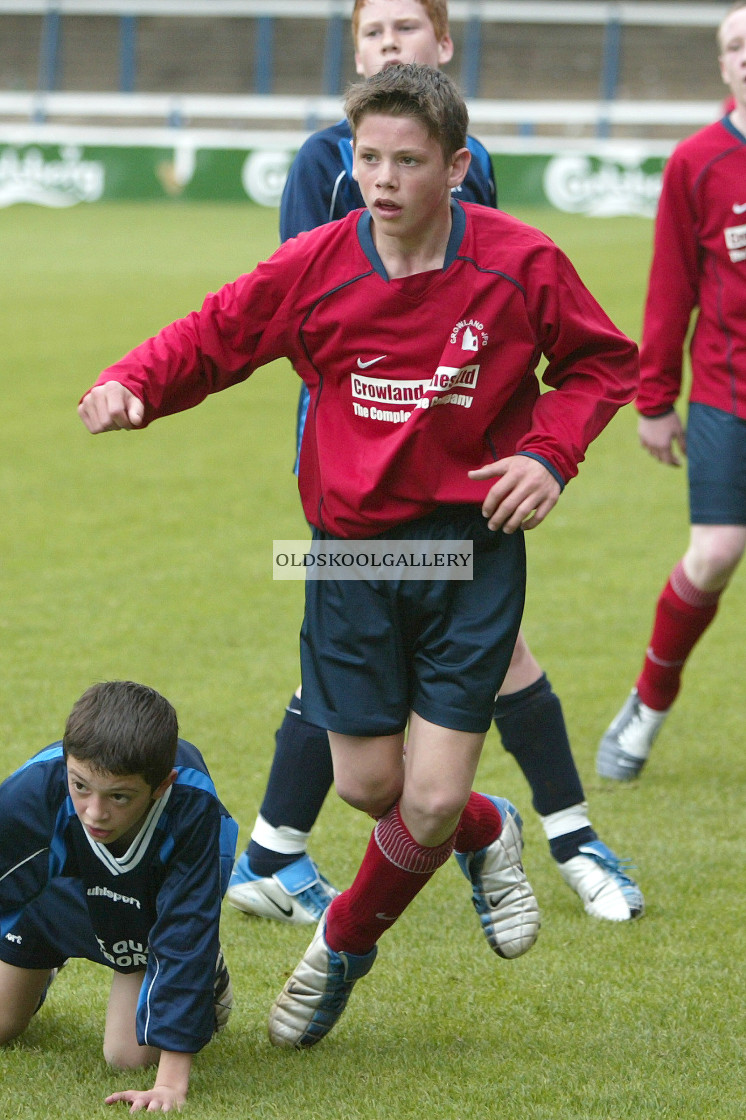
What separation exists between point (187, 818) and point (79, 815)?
0.64 ft

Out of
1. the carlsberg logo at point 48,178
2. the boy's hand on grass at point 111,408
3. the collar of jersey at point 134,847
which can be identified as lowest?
the carlsberg logo at point 48,178

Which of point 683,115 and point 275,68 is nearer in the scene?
point 683,115

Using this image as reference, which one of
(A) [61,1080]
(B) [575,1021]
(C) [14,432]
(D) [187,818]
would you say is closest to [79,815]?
(D) [187,818]

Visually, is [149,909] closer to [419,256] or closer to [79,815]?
[79,815]

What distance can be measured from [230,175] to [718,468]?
22.0m

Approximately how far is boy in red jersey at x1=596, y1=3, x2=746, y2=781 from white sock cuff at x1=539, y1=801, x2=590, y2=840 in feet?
3.18

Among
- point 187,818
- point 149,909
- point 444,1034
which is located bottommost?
point 444,1034

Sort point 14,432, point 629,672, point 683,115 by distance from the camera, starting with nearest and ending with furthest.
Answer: point 629,672
point 14,432
point 683,115

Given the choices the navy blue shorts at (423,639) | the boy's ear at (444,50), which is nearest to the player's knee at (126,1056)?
the navy blue shorts at (423,639)

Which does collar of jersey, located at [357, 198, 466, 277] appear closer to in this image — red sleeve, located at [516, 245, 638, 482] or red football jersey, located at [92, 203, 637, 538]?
red football jersey, located at [92, 203, 637, 538]

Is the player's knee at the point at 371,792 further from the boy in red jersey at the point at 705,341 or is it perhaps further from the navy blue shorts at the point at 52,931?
the boy in red jersey at the point at 705,341

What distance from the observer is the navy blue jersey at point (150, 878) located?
8.61 feet

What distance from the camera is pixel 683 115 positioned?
96.6ft

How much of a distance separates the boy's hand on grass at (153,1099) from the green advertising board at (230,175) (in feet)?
72.5
